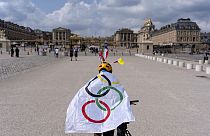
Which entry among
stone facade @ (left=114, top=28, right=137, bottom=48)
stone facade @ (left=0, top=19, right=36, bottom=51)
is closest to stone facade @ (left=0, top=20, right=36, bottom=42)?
stone facade @ (left=0, top=19, right=36, bottom=51)

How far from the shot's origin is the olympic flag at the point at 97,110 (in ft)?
11.1

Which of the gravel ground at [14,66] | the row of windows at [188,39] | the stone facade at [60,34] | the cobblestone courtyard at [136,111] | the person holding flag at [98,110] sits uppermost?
the stone facade at [60,34]

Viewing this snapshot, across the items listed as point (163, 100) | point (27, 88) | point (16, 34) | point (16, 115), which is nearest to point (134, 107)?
point (163, 100)

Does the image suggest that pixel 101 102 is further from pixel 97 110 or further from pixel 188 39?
pixel 188 39

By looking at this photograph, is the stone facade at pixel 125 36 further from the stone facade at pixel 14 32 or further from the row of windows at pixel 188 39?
the stone facade at pixel 14 32

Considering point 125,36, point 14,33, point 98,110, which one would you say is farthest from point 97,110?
point 14,33

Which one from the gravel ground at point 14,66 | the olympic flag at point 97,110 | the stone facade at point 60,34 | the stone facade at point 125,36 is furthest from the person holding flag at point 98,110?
the stone facade at point 125,36

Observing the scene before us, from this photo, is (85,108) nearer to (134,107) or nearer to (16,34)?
(134,107)

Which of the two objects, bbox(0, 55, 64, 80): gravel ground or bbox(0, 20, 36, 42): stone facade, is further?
bbox(0, 20, 36, 42): stone facade

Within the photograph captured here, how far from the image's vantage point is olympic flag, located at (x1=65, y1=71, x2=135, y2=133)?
3.38 meters

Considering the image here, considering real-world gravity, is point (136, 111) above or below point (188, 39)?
below

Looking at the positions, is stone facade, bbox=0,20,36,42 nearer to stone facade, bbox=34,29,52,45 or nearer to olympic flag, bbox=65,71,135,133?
stone facade, bbox=34,29,52,45

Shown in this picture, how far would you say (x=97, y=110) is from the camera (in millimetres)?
3441

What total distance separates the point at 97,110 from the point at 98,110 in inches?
0.5
